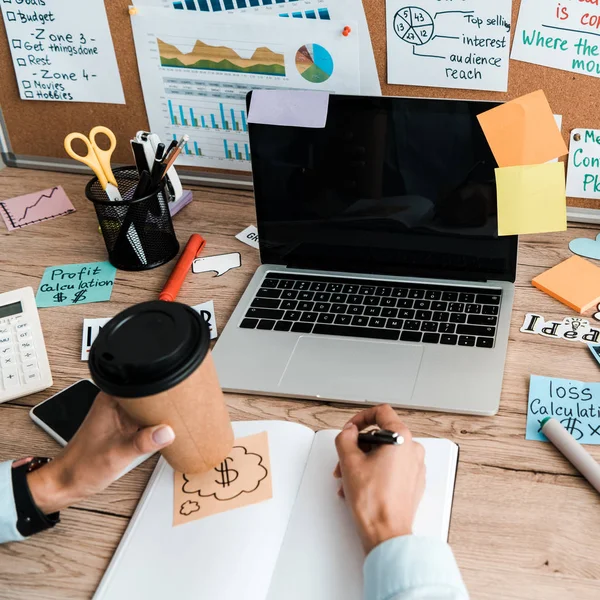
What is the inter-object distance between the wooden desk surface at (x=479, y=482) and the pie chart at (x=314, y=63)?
0.31 meters

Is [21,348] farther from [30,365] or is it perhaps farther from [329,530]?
[329,530]

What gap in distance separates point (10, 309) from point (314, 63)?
560 mm

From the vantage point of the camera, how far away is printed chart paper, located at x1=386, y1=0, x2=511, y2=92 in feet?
3.16

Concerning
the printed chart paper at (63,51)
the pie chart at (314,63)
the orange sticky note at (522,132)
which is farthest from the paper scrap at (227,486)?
A: the printed chart paper at (63,51)

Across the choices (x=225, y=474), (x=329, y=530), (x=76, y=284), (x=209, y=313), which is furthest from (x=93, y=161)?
(x=329, y=530)

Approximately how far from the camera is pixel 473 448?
736 mm

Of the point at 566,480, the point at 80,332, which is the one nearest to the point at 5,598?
the point at 80,332

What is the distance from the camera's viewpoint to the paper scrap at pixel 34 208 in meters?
1.19

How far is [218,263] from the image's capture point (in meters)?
1.05

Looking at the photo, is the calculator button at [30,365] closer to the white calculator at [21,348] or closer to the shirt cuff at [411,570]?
the white calculator at [21,348]

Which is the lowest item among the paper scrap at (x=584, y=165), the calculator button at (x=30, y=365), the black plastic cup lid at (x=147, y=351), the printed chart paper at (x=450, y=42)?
the calculator button at (x=30, y=365)

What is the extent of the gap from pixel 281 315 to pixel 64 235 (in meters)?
0.44

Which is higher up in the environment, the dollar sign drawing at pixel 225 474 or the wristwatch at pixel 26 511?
the wristwatch at pixel 26 511

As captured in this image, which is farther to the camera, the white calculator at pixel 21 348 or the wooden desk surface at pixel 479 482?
the white calculator at pixel 21 348
